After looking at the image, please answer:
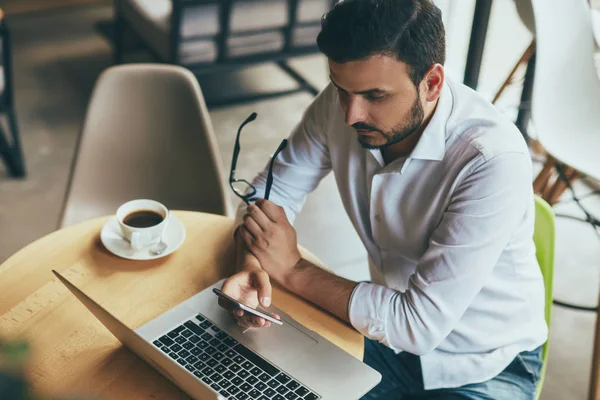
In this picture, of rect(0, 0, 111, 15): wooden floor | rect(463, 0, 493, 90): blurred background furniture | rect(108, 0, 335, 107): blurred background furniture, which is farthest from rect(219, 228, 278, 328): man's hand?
rect(0, 0, 111, 15): wooden floor

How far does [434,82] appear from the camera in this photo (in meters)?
1.21

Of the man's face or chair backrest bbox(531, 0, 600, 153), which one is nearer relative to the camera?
the man's face

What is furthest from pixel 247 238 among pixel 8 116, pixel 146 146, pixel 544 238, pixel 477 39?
pixel 8 116

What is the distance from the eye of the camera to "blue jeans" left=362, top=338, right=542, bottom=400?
4.46 ft

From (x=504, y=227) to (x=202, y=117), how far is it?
3.28ft

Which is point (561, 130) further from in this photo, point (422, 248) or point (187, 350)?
point (187, 350)

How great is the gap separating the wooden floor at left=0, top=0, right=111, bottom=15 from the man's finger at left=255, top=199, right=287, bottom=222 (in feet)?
12.0

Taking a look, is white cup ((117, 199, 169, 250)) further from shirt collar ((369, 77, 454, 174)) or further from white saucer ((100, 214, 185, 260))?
shirt collar ((369, 77, 454, 174))

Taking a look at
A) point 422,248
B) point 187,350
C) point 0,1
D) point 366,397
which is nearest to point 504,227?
point 422,248

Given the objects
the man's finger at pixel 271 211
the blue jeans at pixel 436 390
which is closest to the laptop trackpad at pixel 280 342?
the man's finger at pixel 271 211

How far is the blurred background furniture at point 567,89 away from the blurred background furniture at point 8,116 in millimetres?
1956

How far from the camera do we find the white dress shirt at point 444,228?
1.18 meters

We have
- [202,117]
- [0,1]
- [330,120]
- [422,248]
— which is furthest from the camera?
[0,1]

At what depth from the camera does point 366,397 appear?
1401mm
